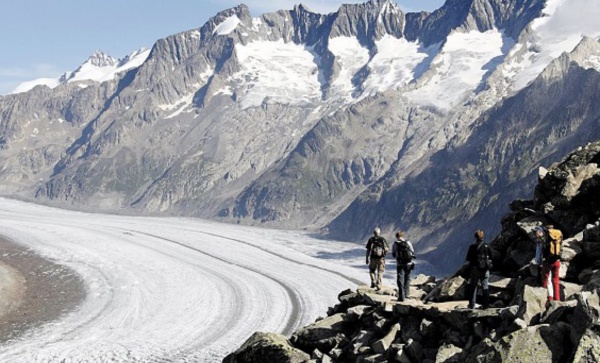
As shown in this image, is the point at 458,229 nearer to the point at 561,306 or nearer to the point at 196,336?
the point at 196,336

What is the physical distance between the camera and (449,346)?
1830cm

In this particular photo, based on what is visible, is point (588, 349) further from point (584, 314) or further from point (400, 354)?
point (400, 354)

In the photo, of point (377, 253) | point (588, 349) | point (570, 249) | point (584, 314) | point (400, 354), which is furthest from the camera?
point (377, 253)

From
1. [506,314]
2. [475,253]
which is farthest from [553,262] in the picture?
[475,253]

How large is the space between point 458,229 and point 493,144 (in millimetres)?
50022

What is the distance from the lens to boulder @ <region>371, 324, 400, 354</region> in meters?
20.3

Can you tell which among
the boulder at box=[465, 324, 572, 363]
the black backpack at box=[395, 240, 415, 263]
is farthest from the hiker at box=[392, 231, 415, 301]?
the boulder at box=[465, 324, 572, 363]

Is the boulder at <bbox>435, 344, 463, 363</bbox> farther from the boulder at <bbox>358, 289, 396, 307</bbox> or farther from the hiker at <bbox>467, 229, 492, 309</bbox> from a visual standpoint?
the boulder at <bbox>358, 289, 396, 307</bbox>

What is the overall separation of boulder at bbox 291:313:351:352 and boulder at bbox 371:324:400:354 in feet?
8.34

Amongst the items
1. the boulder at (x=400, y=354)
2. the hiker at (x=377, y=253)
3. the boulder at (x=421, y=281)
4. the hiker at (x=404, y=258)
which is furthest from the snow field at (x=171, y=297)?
the boulder at (x=400, y=354)

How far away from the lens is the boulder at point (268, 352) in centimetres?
2333

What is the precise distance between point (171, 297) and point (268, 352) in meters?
30.4

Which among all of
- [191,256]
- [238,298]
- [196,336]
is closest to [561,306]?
[196,336]

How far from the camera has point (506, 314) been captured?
699 inches
